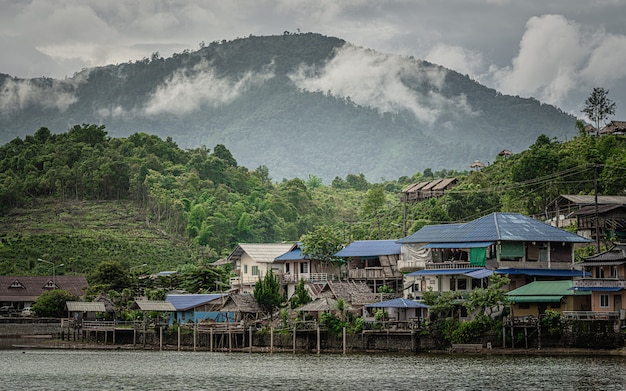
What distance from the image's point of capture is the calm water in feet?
153

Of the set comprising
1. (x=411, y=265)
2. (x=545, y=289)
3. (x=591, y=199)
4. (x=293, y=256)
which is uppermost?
(x=591, y=199)

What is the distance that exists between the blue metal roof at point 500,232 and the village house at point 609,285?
8053 millimetres

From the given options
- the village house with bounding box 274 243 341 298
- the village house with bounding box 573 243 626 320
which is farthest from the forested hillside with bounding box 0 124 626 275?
the village house with bounding box 573 243 626 320

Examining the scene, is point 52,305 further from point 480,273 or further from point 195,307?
point 480,273

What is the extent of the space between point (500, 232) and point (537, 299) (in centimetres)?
826

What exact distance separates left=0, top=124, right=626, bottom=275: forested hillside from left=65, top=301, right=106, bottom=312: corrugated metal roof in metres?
21.8

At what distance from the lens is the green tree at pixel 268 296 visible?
245 feet

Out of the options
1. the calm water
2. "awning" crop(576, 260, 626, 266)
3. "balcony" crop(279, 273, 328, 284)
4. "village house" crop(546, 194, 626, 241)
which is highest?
"village house" crop(546, 194, 626, 241)

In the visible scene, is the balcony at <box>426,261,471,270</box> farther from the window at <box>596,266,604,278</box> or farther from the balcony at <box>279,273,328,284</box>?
the balcony at <box>279,273,328,284</box>

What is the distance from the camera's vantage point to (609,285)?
5888 cm

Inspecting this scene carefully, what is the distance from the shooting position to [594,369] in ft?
163

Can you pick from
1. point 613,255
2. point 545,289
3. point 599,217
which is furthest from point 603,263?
point 599,217

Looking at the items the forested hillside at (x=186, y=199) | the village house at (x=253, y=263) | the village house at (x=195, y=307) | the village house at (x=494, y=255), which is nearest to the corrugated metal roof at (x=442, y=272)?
the village house at (x=494, y=255)

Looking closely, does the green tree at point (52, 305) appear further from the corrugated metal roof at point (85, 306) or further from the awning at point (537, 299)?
the awning at point (537, 299)
